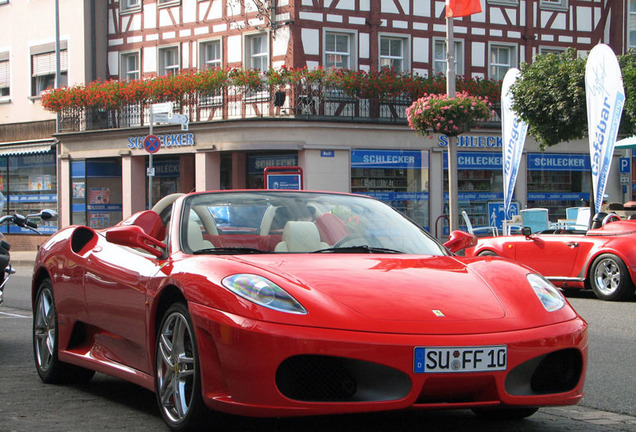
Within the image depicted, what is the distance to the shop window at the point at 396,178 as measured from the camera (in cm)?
2905

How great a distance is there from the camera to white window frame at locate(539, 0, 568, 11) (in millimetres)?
32719

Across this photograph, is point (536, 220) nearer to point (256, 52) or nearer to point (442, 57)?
point (442, 57)

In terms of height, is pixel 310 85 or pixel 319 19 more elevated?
pixel 319 19

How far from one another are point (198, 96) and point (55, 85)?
7502 millimetres

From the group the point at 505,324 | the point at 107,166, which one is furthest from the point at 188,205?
the point at 107,166

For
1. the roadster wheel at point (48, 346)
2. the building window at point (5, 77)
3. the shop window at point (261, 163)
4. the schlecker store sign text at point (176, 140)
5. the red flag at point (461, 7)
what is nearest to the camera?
the roadster wheel at point (48, 346)

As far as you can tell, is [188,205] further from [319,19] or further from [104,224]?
[104,224]

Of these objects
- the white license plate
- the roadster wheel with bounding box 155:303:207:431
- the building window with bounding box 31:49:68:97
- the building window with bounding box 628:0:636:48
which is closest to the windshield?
the roadster wheel with bounding box 155:303:207:431

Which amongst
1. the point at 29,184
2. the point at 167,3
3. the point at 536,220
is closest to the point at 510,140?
the point at 536,220

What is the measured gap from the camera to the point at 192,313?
14.4ft

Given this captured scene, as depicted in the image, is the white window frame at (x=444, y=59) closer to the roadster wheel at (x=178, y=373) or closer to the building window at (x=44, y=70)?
the building window at (x=44, y=70)

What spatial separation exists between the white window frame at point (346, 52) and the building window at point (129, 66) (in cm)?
763

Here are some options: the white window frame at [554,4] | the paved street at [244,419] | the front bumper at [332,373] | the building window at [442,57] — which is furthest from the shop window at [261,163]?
the front bumper at [332,373]

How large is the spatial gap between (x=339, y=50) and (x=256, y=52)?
2625mm
